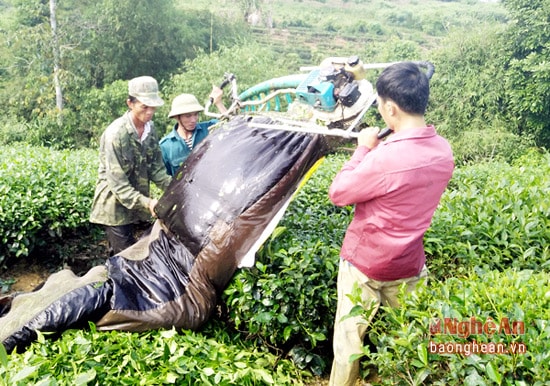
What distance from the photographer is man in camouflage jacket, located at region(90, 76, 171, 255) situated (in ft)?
10.0

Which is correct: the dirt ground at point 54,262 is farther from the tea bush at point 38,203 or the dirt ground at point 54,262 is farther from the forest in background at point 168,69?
the forest in background at point 168,69

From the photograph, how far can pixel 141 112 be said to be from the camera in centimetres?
308

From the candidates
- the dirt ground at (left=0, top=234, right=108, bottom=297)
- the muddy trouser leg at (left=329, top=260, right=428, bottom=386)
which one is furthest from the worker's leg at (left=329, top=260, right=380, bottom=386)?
the dirt ground at (left=0, top=234, right=108, bottom=297)

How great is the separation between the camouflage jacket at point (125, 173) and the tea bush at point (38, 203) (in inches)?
26.8

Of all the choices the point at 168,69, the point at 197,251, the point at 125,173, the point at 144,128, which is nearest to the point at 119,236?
the point at 125,173

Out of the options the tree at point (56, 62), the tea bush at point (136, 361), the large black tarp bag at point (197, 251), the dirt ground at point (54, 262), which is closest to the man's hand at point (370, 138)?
the large black tarp bag at point (197, 251)

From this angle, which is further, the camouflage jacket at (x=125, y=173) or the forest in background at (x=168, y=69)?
the forest in background at (x=168, y=69)

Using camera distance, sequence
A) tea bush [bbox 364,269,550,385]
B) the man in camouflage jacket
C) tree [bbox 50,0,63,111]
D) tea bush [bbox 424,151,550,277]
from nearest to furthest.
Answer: tea bush [bbox 364,269,550,385] < tea bush [bbox 424,151,550,277] < the man in camouflage jacket < tree [bbox 50,0,63,111]

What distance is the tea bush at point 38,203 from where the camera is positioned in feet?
12.1

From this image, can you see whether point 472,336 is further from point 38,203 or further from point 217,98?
point 38,203

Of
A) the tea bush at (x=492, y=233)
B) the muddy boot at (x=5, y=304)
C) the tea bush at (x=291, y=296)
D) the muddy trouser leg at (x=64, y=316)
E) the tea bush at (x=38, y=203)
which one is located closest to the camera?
the muddy trouser leg at (x=64, y=316)

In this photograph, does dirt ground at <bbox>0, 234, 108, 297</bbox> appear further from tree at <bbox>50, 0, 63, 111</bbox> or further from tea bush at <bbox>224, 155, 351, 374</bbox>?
tree at <bbox>50, 0, 63, 111</bbox>

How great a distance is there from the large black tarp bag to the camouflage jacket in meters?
0.51

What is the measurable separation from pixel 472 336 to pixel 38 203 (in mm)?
3307
